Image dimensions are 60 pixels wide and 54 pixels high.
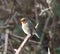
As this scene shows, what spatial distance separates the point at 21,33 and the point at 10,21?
0.52 metres

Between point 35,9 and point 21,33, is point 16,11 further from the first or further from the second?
point 21,33

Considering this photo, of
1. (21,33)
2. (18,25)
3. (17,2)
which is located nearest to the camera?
(21,33)

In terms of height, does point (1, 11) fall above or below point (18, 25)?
above

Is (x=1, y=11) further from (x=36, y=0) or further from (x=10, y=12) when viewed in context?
(x=36, y=0)

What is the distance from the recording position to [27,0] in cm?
425

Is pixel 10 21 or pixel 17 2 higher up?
pixel 17 2

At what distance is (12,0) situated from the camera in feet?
14.1

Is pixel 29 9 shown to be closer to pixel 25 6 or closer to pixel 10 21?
pixel 25 6

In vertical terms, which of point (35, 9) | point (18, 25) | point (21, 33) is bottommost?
point (21, 33)

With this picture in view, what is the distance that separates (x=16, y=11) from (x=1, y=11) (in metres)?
0.32

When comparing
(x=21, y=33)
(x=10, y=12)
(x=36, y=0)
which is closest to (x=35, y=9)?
(x=36, y=0)

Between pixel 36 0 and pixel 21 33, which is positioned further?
pixel 36 0

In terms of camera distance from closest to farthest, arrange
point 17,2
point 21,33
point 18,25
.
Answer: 1. point 21,33
2. point 18,25
3. point 17,2

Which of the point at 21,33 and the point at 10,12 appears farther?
the point at 10,12
